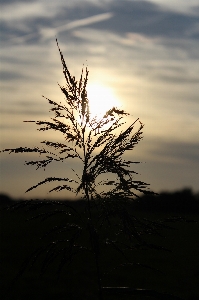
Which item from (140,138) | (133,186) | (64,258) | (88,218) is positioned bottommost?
(64,258)

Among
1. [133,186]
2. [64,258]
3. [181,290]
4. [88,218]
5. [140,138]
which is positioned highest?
[140,138]

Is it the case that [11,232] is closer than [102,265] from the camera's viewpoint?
No

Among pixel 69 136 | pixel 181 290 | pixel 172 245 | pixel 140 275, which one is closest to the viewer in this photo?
pixel 69 136

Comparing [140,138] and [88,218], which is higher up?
[140,138]

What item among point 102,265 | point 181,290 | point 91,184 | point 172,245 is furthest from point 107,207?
point 172,245

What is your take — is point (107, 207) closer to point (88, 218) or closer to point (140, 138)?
point (88, 218)

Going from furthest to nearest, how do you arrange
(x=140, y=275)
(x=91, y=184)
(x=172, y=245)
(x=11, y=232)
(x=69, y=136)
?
1. (x=11, y=232)
2. (x=172, y=245)
3. (x=140, y=275)
4. (x=69, y=136)
5. (x=91, y=184)

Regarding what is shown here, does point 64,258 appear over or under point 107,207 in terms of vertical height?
under

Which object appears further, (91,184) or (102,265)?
(102,265)

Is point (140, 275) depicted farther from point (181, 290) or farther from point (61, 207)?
point (61, 207)

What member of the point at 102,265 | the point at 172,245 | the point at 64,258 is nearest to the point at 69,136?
the point at 64,258
